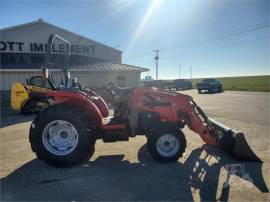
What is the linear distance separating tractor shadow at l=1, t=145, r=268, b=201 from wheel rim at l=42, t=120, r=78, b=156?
37cm

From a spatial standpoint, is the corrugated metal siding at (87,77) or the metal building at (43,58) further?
the metal building at (43,58)

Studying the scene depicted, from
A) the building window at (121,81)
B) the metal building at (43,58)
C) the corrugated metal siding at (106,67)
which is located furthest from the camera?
the building window at (121,81)

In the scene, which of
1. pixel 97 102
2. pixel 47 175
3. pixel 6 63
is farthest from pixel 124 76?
pixel 47 175

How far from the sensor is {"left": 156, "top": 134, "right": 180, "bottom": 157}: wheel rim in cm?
534

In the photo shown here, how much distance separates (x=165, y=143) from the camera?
5.39 metres

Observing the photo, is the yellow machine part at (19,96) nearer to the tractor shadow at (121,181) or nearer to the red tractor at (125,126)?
the red tractor at (125,126)

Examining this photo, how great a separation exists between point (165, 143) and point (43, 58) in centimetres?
1948

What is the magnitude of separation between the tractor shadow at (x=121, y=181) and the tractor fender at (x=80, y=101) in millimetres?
879

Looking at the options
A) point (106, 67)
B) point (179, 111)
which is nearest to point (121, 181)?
point (179, 111)

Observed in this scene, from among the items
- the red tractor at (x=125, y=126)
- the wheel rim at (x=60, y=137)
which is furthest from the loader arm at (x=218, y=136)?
the wheel rim at (x=60, y=137)

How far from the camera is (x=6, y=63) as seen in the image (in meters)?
20.7

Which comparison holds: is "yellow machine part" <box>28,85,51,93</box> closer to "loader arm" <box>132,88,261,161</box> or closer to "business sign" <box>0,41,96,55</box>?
"business sign" <box>0,41,96,55</box>

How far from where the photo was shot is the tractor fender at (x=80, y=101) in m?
5.30

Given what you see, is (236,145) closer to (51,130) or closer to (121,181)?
(121,181)
